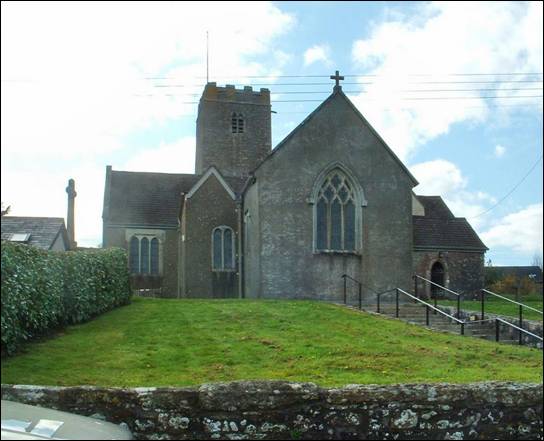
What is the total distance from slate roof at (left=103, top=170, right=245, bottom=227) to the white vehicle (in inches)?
1142

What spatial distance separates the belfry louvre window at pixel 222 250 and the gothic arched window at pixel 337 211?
827 cm

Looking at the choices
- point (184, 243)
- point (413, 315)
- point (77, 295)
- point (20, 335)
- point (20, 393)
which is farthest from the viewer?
point (184, 243)

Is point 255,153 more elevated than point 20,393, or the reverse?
point 255,153

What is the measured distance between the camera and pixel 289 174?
24.2 meters

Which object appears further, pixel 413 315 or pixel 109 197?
pixel 109 197

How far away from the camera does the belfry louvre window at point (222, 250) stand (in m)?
31.4

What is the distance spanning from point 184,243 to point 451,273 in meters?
14.7

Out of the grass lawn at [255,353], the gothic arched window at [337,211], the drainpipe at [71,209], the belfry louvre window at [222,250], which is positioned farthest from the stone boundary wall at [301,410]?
the drainpipe at [71,209]

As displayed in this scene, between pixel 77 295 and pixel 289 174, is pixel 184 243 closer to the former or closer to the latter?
pixel 289 174

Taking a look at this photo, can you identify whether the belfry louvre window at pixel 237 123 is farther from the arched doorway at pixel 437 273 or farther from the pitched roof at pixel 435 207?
the arched doorway at pixel 437 273

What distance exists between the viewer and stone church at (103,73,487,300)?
78.5ft

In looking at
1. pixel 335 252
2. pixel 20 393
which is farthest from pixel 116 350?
pixel 335 252

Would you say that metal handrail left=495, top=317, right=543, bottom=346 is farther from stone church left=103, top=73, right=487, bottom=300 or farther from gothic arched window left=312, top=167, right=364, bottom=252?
gothic arched window left=312, top=167, right=364, bottom=252

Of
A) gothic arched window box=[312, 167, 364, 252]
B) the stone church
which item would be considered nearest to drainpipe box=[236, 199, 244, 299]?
the stone church
